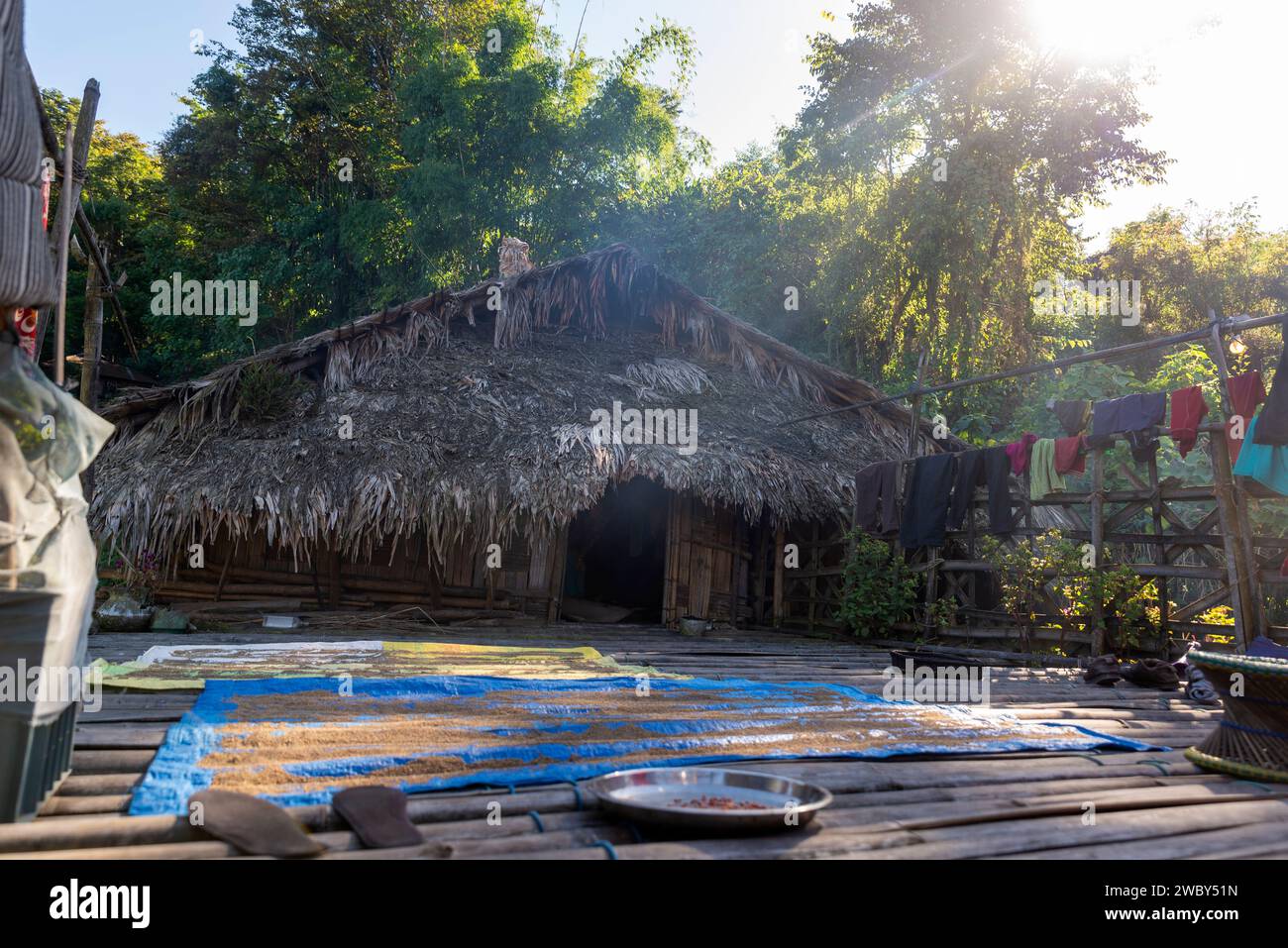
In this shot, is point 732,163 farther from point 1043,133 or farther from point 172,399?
point 172,399

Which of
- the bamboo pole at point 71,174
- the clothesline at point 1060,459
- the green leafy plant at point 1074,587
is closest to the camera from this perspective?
the bamboo pole at point 71,174

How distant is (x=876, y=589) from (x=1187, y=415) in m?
3.58

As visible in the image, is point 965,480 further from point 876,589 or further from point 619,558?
point 619,558

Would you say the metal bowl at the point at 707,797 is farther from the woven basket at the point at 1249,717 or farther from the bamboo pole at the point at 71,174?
the bamboo pole at the point at 71,174

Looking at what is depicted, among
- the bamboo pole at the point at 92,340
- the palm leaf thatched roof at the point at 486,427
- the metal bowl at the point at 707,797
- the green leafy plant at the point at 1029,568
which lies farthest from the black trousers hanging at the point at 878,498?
the bamboo pole at the point at 92,340

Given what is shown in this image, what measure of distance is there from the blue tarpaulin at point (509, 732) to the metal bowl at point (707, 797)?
0.31 m

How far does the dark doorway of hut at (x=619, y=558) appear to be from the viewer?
1241cm

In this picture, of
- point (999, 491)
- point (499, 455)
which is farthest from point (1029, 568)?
point (499, 455)

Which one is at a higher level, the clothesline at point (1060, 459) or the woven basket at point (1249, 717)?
the clothesline at point (1060, 459)

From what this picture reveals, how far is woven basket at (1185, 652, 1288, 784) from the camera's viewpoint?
3.19 metres

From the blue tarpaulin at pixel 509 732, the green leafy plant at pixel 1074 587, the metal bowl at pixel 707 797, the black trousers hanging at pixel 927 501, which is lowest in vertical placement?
the blue tarpaulin at pixel 509 732

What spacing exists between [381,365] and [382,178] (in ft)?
36.7

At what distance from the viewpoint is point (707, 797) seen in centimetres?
250
